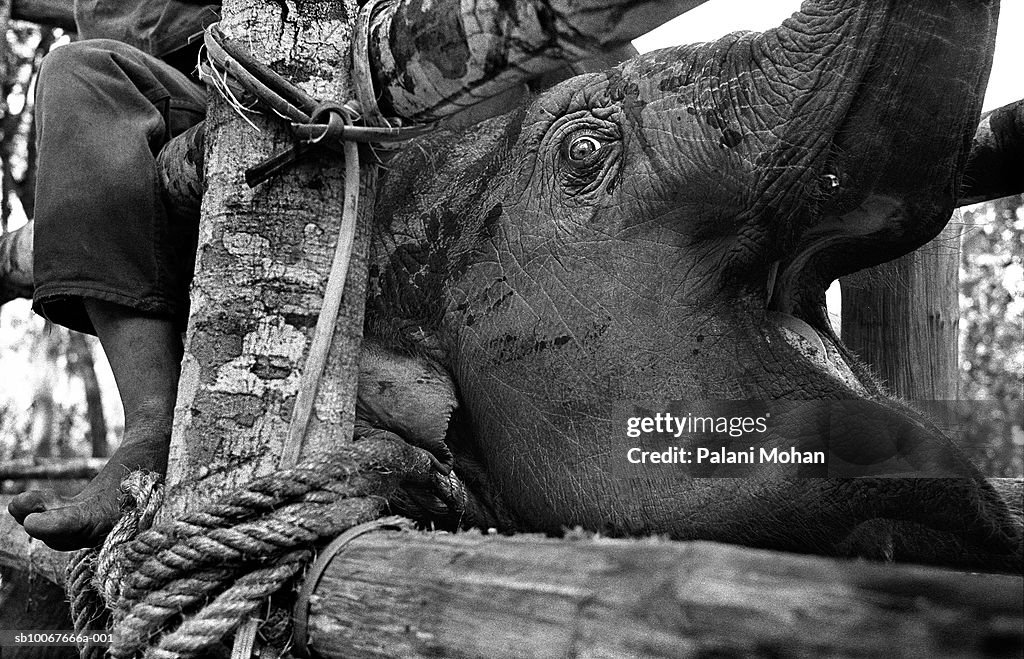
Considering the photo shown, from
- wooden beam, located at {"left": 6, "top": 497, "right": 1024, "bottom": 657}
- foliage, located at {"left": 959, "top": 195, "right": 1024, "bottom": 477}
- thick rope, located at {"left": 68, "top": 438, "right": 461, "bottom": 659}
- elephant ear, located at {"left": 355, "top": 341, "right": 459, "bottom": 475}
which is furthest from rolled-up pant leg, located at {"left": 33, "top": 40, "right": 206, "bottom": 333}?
foliage, located at {"left": 959, "top": 195, "right": 1024, "bottom": 477}

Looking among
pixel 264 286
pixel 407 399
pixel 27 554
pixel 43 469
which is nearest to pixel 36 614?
pixel 27 554

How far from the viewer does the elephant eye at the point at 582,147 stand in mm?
1204

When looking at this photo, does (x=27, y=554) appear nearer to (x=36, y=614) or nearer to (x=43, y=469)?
(x=36, y=614)

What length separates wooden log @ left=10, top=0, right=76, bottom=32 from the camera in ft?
9.43

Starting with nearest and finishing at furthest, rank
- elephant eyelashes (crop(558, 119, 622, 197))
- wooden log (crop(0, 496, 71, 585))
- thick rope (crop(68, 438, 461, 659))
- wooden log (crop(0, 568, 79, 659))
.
Answer: thick rope (crop(68, 438, 461, 659)) < elephant eyelashes (crop(558, 119, 622, 197)) < wooden log (crop(0, 496, 71, 585)) < wooden log (crop(0, 568, 79, 659))

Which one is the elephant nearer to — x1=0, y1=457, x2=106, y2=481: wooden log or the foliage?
the foliage

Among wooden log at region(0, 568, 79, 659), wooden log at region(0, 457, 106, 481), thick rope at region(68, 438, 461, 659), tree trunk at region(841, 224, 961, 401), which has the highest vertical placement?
tree trunk at region(841, 224, 961, 401)

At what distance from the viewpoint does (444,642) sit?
68cm

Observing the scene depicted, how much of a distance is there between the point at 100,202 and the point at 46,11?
1856 millimetres

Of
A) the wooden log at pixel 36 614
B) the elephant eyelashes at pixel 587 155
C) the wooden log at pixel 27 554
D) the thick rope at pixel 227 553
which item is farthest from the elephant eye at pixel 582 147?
the wooden log at pixel 36 614

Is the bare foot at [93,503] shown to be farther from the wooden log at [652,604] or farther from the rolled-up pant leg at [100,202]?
the wooden log at [652,604]

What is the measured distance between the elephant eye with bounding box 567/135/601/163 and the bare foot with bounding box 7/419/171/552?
67 cm

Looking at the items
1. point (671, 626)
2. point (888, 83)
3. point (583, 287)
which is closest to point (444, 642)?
point (671, 626)

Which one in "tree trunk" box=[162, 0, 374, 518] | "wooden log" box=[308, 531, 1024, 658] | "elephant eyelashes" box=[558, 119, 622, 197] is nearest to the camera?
"wooden log" box=[308, 531, 1024, 658]
